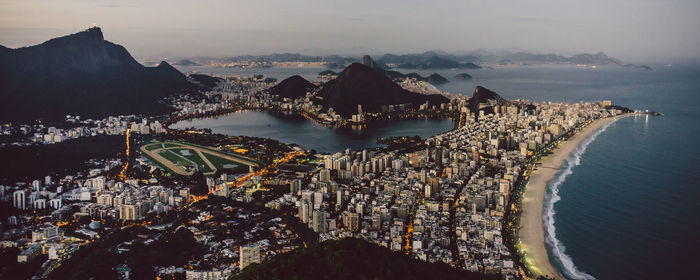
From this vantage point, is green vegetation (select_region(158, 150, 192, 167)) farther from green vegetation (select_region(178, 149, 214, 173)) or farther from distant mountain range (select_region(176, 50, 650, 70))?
distant mountain range (select_region(176, 50, 650, 70))

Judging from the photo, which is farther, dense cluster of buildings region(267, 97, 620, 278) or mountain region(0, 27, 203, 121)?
mountain region(0, 27, 203, 121)

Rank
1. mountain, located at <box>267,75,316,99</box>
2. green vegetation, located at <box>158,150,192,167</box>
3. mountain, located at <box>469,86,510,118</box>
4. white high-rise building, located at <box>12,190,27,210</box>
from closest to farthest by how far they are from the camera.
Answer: white high-rise building, located at <box>12,190,27,210</box>, green vegetation, located at <box>158,150,192,167</box>, mountain, located at <box>469,86,510,118</box>, mountain, located at <box>267,75,316,99</box>

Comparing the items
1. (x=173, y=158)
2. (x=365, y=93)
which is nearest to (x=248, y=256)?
(x=173, y=158)

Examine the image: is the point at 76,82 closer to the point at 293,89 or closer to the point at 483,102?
the point at 293,89

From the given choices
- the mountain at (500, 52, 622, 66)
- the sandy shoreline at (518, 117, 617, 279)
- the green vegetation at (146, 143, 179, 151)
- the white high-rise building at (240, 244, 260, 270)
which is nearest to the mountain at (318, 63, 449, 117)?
the green vegetation at (146, 143, 179, 151)

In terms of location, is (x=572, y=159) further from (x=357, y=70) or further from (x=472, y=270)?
(x=357, y=70)

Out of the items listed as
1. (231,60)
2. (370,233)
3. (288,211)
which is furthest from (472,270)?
(231,60)
